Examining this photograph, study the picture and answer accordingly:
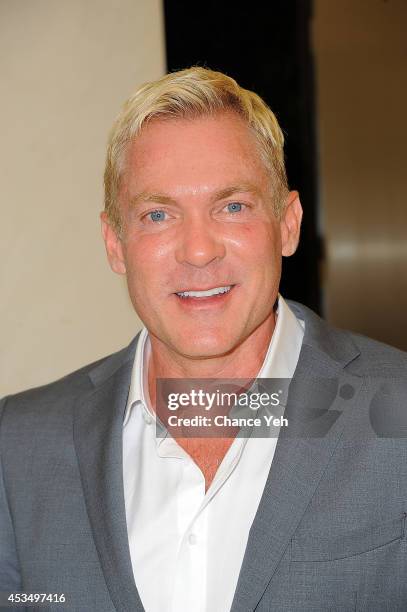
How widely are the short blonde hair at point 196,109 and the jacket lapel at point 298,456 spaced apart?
A: 0.25 metres

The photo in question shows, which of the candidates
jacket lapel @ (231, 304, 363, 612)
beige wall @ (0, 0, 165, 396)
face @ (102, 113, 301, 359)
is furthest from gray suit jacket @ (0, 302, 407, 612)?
beige wall @ (0, 0, 165, 396)

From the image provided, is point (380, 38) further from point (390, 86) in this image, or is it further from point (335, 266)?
point (335, 266)

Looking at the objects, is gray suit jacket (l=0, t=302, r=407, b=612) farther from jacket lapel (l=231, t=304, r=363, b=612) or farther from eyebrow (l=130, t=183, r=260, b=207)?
eyebrow (l=130, t=183, r=260, b=207)

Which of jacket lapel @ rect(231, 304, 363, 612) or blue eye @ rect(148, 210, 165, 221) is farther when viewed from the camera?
blue eye @ rect(148, 210, 165, 221)

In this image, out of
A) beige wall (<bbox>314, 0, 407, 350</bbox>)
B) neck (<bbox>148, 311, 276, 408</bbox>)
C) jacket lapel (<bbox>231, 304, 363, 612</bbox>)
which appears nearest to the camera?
jacket lapel (<bbox>231, 304, 363, 612</bbox>)

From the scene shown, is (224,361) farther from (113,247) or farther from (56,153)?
(56,153)

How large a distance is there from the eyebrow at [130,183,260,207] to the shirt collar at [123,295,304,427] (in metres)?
0.20

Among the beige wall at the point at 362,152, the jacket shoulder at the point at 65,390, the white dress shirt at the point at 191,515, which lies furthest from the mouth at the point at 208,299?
the beige wall at the point at 362,152

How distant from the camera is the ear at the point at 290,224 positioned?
1216 millimetres

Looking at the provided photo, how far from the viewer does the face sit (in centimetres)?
108

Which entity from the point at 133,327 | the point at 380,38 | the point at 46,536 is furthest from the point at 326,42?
the point at 46,536

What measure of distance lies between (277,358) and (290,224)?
24cm

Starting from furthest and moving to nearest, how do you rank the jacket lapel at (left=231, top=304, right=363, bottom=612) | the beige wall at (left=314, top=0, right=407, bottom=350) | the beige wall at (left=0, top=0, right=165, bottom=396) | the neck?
the beige wall at (left=0, top=0, right=165, bottom=396)
the beige wall at (left=314, top=0, right=407, bottom=350)
the neck
the jacket lapel at (left=231, top=304, right=363, bottom=612)

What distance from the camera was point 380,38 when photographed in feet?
4.77
